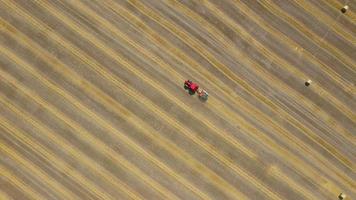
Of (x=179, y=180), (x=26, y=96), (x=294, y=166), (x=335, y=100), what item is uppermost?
(x=335, y=100)

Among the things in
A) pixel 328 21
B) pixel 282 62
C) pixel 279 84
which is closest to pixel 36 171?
pixel 279 84

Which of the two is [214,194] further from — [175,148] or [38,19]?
[38,19]

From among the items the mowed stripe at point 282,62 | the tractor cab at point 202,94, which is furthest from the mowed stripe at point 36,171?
the mowed stripe at point 282,62

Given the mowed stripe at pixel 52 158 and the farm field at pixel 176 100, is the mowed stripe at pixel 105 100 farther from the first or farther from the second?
the mowed stripe at pixel 52 158

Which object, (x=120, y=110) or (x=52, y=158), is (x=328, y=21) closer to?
(x=120, y=110)

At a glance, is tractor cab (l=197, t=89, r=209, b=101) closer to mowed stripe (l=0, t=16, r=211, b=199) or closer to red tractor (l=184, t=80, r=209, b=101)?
red tractor (l=184, t=80, r=209, b=101)

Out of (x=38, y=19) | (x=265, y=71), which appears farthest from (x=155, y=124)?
(x=38, y=19)
